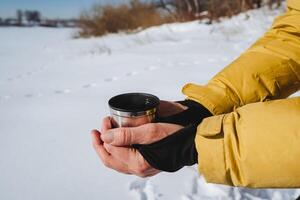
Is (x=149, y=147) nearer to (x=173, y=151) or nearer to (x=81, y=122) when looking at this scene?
(x=173, y=151)

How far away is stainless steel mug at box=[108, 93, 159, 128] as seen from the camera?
858mm

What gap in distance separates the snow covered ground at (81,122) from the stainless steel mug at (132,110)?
0.54 metres

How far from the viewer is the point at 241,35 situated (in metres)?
5.58

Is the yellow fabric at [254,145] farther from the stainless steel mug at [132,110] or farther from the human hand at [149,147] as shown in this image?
the stainless steel mug at [132,110]

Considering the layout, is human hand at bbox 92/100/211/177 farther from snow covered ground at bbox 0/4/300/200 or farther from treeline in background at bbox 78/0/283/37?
treeline in background at bbox 78/0/283/37

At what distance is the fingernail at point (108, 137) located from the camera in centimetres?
87

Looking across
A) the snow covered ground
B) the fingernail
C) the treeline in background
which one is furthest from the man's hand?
the treeline in background

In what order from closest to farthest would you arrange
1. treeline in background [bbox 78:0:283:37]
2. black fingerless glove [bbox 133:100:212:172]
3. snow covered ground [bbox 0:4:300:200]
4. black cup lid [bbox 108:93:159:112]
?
black fingerless glove [bbox 133:100:212:172], black cup lid [bbox 108:93:159:112], snow covered ground [bbox 0:4:300:200], treeline in background [bbox 78:0:283:37]

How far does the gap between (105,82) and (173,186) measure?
1.97 m

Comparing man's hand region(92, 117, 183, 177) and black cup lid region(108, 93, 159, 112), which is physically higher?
black cup lid region(108, 93, 159, 112)

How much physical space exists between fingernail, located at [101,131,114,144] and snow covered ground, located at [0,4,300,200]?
0.52 metres

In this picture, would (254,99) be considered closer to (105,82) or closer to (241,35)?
(105,82)

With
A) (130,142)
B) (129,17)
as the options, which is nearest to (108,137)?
(130,142)

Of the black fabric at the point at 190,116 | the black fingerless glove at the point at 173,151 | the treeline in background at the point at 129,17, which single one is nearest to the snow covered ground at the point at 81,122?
the black fabric at the point at 190,116
